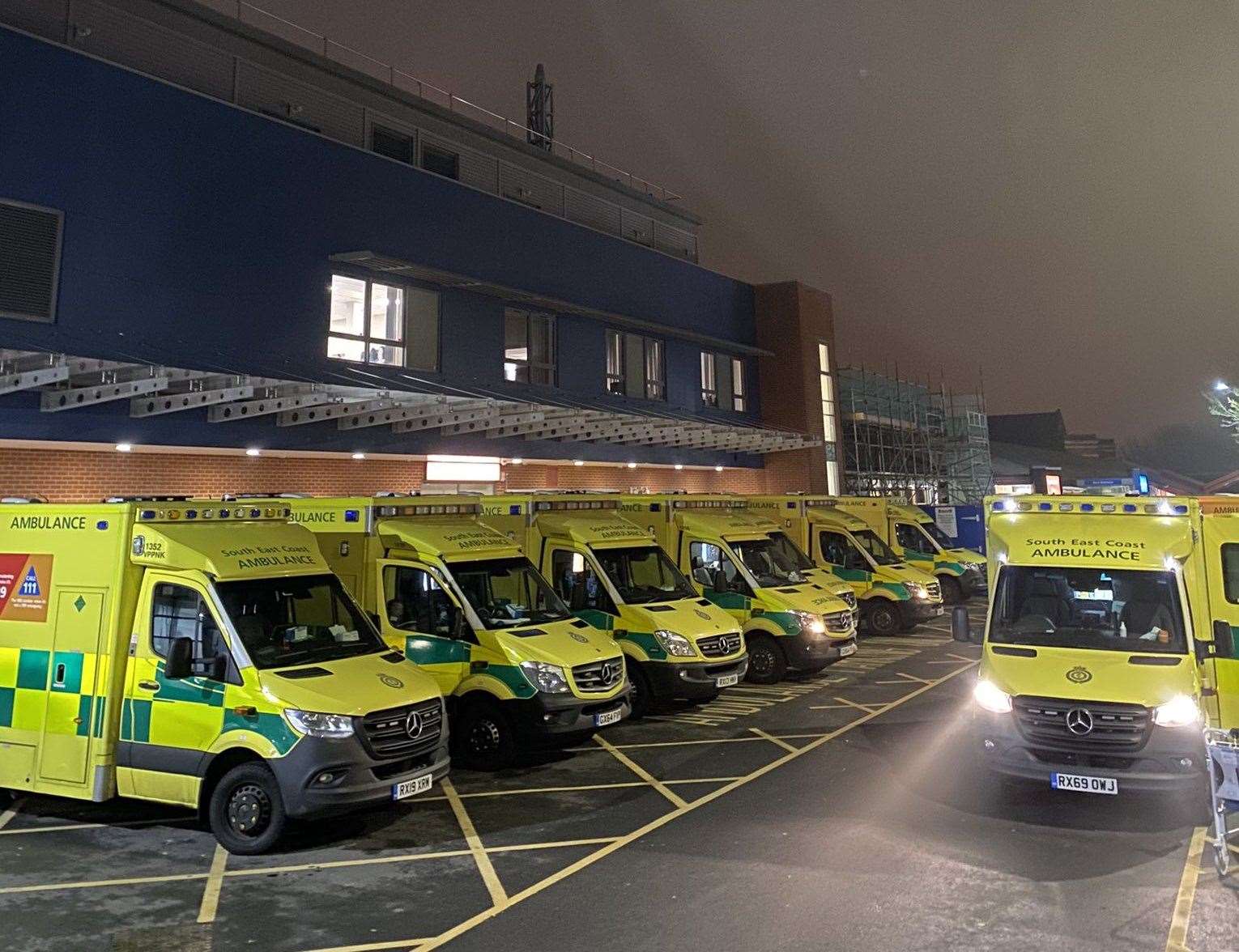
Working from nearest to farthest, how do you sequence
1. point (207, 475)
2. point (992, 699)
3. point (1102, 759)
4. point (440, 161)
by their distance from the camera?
point (1102, 759), point (992, 699), point (207, 475), point (440, 161)

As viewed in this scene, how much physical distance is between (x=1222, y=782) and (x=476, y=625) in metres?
6.84

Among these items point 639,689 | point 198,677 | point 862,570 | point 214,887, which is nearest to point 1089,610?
point 639,689

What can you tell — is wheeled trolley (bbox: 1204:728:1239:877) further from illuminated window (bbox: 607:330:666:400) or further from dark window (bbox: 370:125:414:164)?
dark window (bbox: 370:125:414:164)

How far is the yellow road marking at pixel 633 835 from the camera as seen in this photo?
5.68m

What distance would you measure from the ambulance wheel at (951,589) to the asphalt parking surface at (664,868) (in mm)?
13744

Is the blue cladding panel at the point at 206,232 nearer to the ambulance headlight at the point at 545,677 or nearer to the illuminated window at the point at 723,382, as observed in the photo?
the ambulance headlight at the point at 545,677

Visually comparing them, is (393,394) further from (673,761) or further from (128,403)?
(673,761)

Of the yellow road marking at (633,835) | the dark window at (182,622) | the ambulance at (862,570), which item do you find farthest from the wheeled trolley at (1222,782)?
the ambulance at (862,570)

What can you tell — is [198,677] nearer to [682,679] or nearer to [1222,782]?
[682,679]

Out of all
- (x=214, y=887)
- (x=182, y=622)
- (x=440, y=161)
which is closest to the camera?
(x=214, y=887)

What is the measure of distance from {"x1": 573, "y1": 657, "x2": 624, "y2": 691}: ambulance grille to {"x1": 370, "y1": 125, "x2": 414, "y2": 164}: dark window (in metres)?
17.7

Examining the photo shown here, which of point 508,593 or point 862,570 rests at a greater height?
point 862,570

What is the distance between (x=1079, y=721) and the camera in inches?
292

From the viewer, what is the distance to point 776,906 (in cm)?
590
